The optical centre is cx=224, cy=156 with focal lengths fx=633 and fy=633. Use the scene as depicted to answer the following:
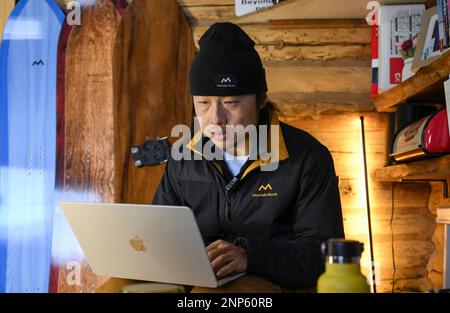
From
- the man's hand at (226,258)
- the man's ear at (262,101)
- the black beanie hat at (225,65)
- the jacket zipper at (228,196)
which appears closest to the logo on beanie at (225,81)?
the black beanie hat at (225,65)

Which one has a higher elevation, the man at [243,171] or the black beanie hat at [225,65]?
the black beanie hat at [225,65]

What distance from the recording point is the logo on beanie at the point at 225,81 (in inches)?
74.2

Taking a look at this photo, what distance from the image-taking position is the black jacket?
5.78ft

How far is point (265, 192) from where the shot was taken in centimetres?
185

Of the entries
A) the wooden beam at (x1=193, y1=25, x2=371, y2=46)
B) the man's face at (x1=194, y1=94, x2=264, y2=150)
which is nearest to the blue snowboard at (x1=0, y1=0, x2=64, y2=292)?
the wooden beam at (x1=193, y1=25, x2=371, y2=46)

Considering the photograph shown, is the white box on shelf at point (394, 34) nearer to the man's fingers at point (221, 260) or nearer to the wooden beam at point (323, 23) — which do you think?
the wooden beam at point (323, 23)

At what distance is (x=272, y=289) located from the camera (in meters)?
1.46

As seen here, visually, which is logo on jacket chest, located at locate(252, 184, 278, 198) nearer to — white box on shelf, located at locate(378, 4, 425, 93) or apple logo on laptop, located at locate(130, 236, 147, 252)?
apple logo on laptop, located at locate(130, 236, 147, 252)

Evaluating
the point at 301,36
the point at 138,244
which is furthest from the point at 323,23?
the point at 138,244

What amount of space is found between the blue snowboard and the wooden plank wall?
104 cm

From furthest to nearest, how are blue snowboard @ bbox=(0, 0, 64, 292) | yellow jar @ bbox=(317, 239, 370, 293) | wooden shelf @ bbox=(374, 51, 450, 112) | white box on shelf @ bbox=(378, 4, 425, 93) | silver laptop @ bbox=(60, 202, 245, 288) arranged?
blue snowboard @ bbox=(0, 0, 64, 292) < white box on shelf @ bbox=(378, 4, 425, 93) < wooden shelf @ bbox=(374, 51, 450, 112) < silver laptop @ bbox=(60, 202, 245, 288) < yellow jar @ bbox=(317, 239, 370, 293)

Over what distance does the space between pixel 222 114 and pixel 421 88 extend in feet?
2.61
